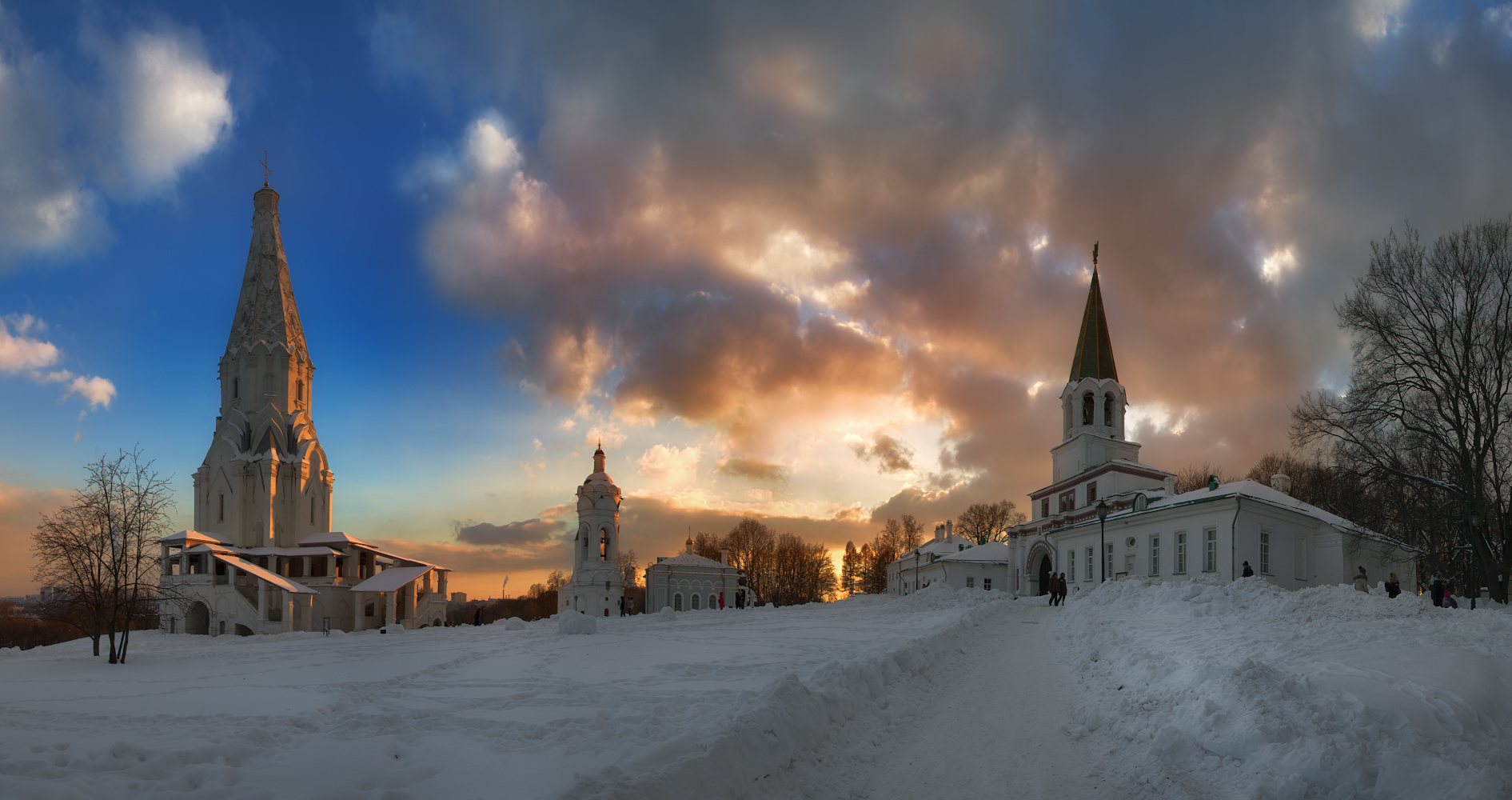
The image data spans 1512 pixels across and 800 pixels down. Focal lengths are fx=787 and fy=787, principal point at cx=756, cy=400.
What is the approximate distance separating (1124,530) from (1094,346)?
16.9 m

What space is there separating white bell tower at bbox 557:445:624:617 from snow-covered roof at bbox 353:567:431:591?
9.72m

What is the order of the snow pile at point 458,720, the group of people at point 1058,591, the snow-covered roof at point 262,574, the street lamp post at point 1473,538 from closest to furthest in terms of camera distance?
the snow pile at point 458,720, the street lamp post at point 1473,538, the group of people at point 1058,591, the snow-covered roof at point 262,574

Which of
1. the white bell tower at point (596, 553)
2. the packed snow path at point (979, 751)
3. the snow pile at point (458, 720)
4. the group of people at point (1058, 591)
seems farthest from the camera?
the white bell tower at point (596, 553)

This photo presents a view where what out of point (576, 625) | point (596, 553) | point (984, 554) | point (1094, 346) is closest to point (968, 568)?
point (984, 554)

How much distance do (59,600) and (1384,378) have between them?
45885 mm

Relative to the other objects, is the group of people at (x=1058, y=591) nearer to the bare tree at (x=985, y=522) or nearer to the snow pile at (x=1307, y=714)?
the snow pile at (x=1307, y=714)

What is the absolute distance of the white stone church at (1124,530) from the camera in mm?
32969

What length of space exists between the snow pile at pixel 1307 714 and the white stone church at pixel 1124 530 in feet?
63.7

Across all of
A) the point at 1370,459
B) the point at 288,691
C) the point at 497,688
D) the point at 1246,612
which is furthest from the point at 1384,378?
the point at 288,691

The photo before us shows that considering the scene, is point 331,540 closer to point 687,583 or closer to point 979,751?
point 687,583

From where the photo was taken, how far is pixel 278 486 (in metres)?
56.5

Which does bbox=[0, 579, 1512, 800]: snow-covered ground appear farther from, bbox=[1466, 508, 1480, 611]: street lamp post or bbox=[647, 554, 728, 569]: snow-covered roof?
bbox=[647, 554, 728, 569]: snow-covered roof

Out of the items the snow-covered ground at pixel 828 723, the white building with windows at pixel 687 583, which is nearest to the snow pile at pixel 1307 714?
the snow-covered ground at pixel 828 723

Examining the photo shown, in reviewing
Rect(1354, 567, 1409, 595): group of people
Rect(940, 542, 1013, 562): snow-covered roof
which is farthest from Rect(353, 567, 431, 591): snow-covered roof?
Rect(1354, 567, 1409, 595): group of people
